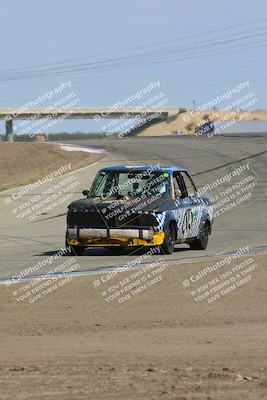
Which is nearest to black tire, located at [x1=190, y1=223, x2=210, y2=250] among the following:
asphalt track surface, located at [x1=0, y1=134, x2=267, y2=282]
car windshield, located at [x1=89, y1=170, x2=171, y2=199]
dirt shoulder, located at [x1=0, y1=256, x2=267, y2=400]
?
asphalt track surface, located at [x1=0, y1=134, x2=267, y2=282]

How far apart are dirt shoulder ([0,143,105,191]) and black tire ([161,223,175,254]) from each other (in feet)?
51.6

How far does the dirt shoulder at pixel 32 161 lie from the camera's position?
34.6 meters

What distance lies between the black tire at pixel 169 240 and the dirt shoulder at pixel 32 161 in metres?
15.7

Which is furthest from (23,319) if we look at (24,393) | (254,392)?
(254,392)

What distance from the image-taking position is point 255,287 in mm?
11750

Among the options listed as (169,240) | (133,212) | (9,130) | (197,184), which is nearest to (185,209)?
(169,240)

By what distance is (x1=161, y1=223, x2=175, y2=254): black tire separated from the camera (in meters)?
16.6

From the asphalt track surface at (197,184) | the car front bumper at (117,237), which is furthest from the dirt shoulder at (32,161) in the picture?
the car front bumper at (117,237)

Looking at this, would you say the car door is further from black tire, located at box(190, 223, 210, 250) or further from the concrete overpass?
the concrete overpass

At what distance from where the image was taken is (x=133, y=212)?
16.4m

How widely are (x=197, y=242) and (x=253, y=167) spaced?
65.7 feet

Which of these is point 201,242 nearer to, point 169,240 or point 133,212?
point 169,240

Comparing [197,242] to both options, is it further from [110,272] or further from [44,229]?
[44,229]

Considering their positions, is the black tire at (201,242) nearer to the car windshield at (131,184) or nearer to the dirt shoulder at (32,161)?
the car windshield at (131,184)
